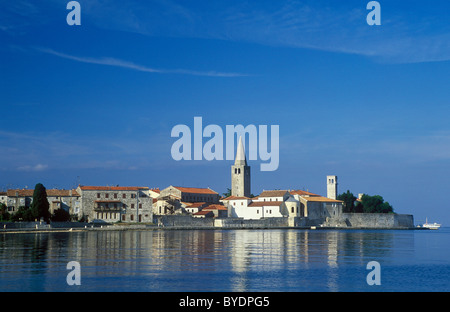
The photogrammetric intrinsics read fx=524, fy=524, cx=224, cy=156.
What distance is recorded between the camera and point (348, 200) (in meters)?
102

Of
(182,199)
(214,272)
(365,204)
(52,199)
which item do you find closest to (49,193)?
(52,199)

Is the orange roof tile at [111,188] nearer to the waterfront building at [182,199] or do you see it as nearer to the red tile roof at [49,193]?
the red tile roof at [49,193]

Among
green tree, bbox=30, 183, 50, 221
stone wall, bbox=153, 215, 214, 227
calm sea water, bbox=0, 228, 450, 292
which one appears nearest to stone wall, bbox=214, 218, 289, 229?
stone wall, bbox=153, 215, 214, 227

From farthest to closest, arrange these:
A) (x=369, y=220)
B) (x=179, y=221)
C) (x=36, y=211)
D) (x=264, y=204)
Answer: (x=369, y=220) → (x=264, y=204) → (x=179, y=221) → (x=36, y=211)

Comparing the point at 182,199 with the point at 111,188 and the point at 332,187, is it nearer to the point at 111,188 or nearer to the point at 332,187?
the point at 111,188

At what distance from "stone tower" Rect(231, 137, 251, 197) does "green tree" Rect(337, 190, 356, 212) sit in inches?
734

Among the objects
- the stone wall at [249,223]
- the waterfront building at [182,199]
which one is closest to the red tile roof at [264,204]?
the stone wall at [249,223]

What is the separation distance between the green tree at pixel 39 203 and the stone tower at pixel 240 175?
50942mm

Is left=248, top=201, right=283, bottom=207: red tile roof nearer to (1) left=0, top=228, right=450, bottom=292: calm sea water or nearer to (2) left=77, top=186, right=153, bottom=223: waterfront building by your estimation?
(2) left=77, top=186, right=153, bottom=223: waterfront building

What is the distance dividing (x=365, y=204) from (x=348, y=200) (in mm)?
3474

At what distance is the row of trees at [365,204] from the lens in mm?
101750

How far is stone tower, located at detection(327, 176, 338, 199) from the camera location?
104 metres
